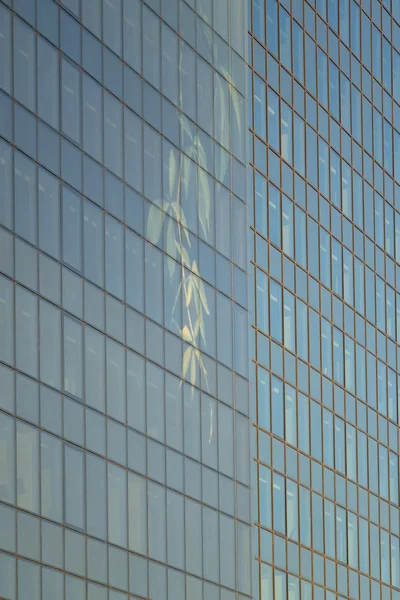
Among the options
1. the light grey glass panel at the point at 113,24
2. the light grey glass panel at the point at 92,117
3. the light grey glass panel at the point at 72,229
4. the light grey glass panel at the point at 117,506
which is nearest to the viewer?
the light grey glass panel at the point at 72,229

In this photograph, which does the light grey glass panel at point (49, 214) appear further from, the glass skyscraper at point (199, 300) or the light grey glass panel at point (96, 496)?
the light grey glass panel at point (96, 496)

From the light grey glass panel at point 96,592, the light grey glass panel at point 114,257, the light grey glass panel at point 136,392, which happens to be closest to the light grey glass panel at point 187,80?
the light grey glass panel at point 114,257

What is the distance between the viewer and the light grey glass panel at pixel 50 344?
4275 centimetres

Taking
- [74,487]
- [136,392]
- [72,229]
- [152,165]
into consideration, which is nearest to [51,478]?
[74,487]

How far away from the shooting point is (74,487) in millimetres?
43344

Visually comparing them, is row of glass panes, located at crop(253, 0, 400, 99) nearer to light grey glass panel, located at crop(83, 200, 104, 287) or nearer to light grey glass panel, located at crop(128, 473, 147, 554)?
light grey glass panel, located at crop(83, 200, 104, 287)

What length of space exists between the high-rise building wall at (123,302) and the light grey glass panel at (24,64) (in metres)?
0.06

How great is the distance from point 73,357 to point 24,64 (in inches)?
338

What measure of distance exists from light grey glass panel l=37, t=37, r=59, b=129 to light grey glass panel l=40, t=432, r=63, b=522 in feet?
31.1

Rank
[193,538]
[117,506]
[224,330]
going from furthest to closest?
[224,330], [193,538], [117,506]

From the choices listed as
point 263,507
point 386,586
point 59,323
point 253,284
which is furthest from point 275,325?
point 59,323

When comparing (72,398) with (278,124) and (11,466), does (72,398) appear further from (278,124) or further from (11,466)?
(278,124)

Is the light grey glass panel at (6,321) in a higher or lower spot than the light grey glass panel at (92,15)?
lower

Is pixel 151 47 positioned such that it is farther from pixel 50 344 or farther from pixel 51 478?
pixel 51 478
